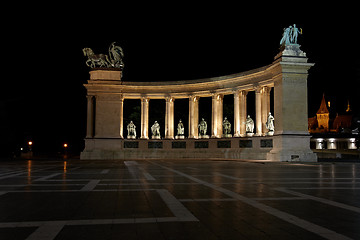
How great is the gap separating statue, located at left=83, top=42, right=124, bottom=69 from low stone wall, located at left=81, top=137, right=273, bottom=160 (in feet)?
50.0

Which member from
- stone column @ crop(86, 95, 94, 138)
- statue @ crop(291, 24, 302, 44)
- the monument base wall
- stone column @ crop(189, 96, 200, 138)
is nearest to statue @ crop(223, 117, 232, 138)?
stone column @ crop(189, 96, 200, 138)

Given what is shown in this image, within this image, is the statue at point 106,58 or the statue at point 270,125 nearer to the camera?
the statue at point 270,125

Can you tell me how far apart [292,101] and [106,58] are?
39334mm

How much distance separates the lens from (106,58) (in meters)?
78.4

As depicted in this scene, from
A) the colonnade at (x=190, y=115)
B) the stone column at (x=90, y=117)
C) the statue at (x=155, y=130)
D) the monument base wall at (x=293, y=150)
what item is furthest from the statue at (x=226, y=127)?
the stone column at (x=90, y=117)

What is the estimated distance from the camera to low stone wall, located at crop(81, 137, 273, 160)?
71.4 m

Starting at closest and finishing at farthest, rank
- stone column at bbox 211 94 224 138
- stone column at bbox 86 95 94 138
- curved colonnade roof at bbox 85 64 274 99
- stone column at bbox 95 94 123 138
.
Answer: curved colonnade roof at bbox 85 64 274 99
stone column at bbox 211 94 224 138
stone column at bbox 86 95 94 138
stone column at bbox 95 94 123 138

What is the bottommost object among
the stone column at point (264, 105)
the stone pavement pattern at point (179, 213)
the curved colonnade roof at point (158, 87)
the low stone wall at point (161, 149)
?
the stone pavement pattern at point (179, 213)

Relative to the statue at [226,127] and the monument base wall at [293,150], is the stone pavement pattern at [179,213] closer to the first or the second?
the monument base wall at [293,150]

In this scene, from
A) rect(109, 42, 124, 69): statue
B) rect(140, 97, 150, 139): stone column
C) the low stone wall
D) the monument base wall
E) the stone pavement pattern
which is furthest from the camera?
rect(109, 42, 124, 69): statue

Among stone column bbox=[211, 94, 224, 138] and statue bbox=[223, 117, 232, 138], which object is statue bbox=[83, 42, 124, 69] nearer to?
stone column bbox=[211, 94, 224, 138]

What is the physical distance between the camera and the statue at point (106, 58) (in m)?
77.9

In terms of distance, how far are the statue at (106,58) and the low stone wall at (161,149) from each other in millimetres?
15245

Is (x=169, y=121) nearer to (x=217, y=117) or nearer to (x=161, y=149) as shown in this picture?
(x=161, y=149)
